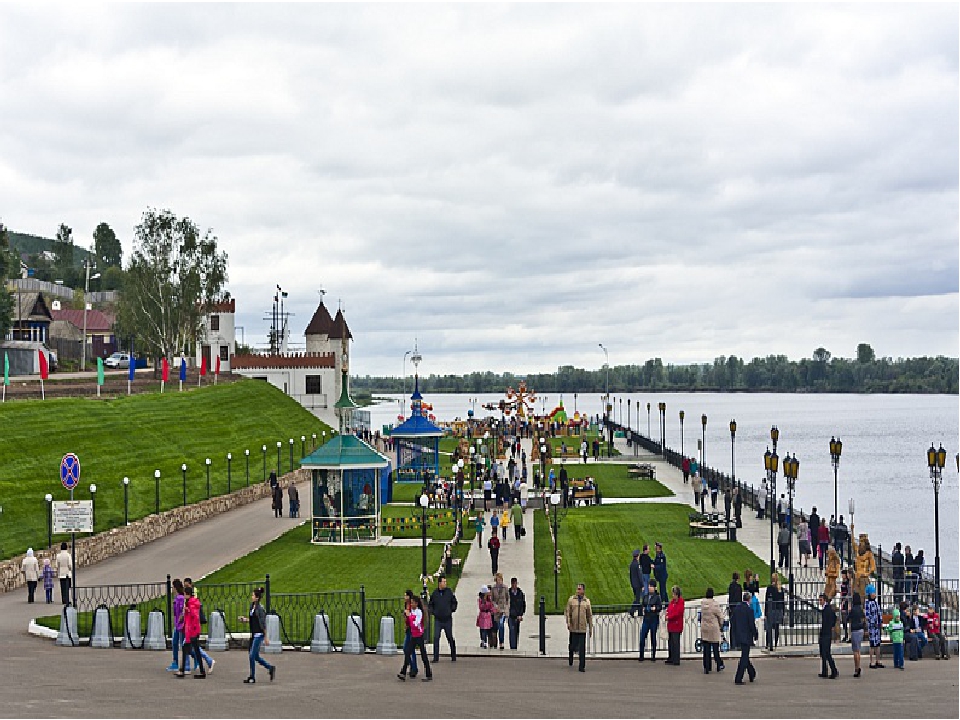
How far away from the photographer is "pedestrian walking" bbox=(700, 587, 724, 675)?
821 inches

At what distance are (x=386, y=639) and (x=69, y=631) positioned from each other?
6.39m

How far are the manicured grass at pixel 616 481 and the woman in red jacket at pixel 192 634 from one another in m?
39.5

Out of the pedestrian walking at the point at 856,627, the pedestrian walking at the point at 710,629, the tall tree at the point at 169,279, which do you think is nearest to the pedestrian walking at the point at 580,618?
the pedestrian walking at the point at 710,629

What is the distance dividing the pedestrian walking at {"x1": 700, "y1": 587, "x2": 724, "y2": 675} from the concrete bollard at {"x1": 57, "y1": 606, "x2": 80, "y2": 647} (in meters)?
12.2

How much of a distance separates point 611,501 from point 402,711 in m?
38.9

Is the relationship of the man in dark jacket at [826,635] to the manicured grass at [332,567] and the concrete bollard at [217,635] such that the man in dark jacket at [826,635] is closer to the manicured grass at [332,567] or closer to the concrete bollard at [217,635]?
the concrete bollard at [217,635]

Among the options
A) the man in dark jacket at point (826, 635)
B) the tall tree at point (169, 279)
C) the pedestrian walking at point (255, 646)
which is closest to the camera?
the pedestrian walking at point (255, 646)

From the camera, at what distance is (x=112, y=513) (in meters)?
41.8

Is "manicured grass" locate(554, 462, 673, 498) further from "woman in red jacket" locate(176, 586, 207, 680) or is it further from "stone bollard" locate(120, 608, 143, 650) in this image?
"woman in red jacket" locate(176, 586, 207, 680)

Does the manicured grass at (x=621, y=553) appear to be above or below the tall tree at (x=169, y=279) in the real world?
below

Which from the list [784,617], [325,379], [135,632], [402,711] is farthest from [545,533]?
[325,379]

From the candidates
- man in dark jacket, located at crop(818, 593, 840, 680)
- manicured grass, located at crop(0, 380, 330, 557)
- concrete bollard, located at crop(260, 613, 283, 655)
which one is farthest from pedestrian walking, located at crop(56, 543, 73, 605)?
man in dark jacket, located at crop(818, 593, 840, 680)

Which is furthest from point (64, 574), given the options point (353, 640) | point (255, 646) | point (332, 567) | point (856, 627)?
point (856, 627)

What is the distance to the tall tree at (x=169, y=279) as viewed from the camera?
93.6 meters
